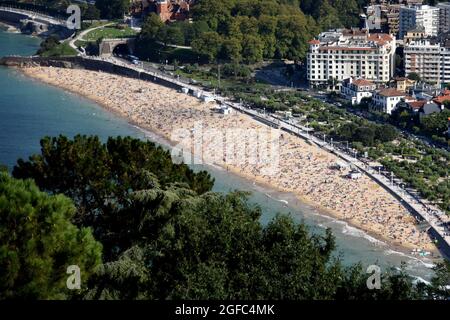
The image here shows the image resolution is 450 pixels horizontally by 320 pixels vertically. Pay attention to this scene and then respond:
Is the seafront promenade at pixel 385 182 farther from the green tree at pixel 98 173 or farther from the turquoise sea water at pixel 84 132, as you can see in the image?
the green tree at pixel 98 173

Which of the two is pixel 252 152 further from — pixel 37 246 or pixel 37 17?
pixel 37 17

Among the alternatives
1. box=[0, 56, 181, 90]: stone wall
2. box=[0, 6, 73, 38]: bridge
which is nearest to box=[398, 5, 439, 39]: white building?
box=[0, 56, 181, 90]: stone wall

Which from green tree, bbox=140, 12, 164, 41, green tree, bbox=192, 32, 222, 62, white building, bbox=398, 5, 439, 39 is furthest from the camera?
green tree, bbox=140, 12, 164, 41

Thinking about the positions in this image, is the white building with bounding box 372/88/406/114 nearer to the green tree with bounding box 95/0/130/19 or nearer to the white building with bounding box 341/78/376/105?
the white building with bounding box 341/78/376/105
